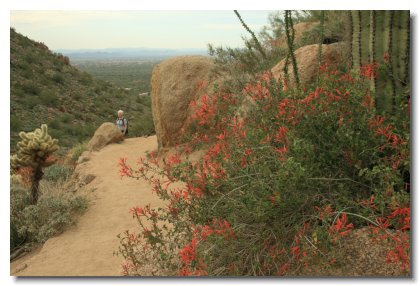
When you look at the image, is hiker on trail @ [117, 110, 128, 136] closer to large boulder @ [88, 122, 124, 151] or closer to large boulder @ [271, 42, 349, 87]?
large boulder @ [88, 122, 124, 151]

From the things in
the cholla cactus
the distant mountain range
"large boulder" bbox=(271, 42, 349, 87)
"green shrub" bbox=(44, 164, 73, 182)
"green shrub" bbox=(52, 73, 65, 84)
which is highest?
the distant mountain range

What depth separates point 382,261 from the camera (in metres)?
3.66

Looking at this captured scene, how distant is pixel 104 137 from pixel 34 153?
4.39 m

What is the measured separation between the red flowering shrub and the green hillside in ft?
16.6

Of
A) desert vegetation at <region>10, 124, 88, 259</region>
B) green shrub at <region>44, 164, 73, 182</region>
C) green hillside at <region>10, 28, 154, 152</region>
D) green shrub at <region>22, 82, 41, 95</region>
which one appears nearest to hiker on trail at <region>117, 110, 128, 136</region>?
green hillside at <region>10, 28, 154, 152</region>

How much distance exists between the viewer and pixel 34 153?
6.59 m

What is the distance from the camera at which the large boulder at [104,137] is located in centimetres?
1080

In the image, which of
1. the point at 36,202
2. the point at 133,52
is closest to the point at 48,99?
the point at 36,202

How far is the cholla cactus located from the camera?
651 centimetres

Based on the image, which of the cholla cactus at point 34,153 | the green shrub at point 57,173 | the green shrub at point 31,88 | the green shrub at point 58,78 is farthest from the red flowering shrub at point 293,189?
the green shrub at point 58,78

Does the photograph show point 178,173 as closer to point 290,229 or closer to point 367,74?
point 290,229

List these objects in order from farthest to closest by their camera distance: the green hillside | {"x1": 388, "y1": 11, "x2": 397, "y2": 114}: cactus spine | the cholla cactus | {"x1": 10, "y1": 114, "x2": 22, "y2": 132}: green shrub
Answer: the green hillside, {"x1": 10, "y1": 114, "x2": 22, "y2": 132}: green shrub, the cholla cactus, {"x1": 388, "y1": 11, "x2": 397, "y2": 114}: cactus spine

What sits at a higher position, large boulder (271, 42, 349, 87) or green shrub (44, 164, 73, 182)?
large boulder (271, 42, 349, 87)

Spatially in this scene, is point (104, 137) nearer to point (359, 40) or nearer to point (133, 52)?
point (133, 52)
